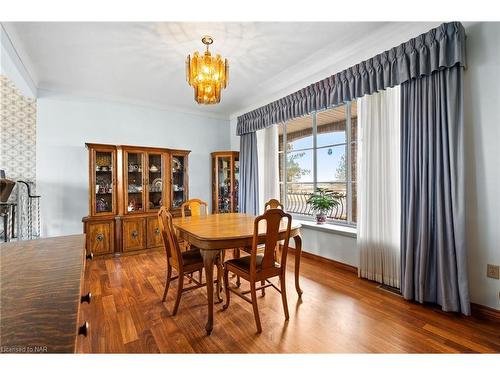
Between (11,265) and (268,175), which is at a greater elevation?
(268,175)

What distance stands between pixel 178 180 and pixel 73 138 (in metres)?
1.72

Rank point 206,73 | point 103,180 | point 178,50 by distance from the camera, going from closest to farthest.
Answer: point 206,73 → point 178,50 → point 103,180

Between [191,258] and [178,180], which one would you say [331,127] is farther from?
[178,180]

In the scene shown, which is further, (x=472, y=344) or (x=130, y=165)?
(x=130, y=165)

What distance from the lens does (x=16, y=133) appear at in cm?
347

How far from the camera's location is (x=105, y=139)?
404 cm

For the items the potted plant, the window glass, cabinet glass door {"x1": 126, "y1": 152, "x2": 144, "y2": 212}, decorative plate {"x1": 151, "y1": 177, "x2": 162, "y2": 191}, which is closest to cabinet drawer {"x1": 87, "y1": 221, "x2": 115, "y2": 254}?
cabinet glass door {"x1": 126, "y1": 152, "x2": 144, "y2": 212}

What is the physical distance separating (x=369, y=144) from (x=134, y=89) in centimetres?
348

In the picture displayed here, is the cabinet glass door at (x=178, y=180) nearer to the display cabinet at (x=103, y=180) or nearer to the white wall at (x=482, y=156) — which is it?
the display cabinet at (x=103, y=180)

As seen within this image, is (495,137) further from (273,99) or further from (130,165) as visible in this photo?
(130,165)

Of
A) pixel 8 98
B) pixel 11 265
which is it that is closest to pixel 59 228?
pixel 8 98

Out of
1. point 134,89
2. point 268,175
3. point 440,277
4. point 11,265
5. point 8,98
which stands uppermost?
point 134,89

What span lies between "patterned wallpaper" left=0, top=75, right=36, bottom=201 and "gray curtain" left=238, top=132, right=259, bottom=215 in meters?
3.22

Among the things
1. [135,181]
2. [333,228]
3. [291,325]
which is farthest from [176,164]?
[291,325]
